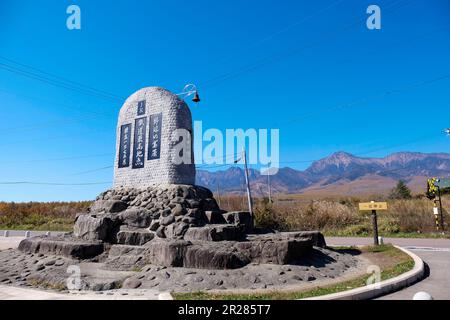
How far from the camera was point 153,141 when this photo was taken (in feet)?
46.0

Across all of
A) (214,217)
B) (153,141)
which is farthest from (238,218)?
(153,141)

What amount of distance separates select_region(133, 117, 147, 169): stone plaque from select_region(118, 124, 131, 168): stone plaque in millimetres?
395

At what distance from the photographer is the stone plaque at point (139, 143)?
1427 centimetres

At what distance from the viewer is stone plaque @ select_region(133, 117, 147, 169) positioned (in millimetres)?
14266

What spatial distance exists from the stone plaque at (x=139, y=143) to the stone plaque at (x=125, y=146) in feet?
1.30

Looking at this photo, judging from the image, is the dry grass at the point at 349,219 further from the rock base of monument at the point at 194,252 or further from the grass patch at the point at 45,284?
the grass patch at the point at 45,284

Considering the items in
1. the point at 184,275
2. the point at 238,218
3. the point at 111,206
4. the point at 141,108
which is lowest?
the point at 184,275

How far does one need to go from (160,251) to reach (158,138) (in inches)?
223

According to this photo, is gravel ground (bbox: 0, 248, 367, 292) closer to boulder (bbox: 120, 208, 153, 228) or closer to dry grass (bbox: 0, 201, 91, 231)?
boulder (bbox: 120, 208, 153, 228)

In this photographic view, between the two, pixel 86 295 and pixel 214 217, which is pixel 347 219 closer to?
pixel 214 217

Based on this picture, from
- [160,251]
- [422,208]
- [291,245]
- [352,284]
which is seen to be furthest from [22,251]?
[422,208]

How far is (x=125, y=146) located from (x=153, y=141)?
1.74 metres

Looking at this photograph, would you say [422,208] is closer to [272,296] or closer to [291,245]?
[291,245]

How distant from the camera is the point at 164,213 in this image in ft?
40.8
